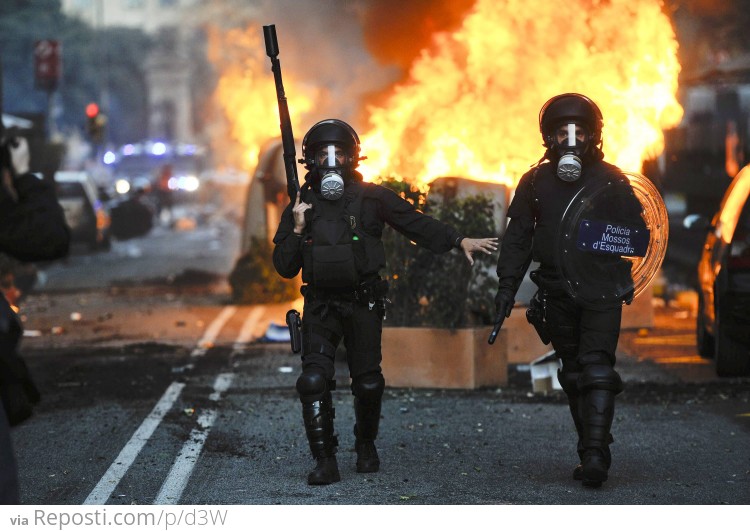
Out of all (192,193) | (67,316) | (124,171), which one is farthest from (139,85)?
(67,316)

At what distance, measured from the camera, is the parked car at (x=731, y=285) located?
404 inches

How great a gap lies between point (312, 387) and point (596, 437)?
1362 millimetres

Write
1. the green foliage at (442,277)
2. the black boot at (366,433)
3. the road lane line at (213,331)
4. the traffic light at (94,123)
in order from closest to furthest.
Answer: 1. the black boot at (366,433)
2. the green foliage at (442,277)
3. the road lane line at (213,331)
4. the traffic light at (94,123)

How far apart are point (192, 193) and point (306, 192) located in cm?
4416

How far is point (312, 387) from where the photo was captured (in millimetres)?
6863

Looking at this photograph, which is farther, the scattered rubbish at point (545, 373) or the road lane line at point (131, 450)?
the scattered rubbish at point (545, 373)

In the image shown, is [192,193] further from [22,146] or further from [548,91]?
[22,146]

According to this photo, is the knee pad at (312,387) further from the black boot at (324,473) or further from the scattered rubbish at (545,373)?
the scattered rubbish at (545,373)

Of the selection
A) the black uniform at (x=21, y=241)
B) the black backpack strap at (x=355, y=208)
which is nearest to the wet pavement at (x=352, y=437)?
the black backpack strap at (x=355, y=208)

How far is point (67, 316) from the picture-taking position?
16016 mm

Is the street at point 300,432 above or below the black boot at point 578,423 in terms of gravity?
below

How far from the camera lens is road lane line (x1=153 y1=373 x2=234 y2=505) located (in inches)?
265

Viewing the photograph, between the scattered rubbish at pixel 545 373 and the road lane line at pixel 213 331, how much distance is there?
11.3 feet


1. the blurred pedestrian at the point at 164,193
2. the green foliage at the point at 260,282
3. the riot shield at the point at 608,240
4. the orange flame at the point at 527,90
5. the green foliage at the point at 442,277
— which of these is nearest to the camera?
the riot shield at the point at 608,240
